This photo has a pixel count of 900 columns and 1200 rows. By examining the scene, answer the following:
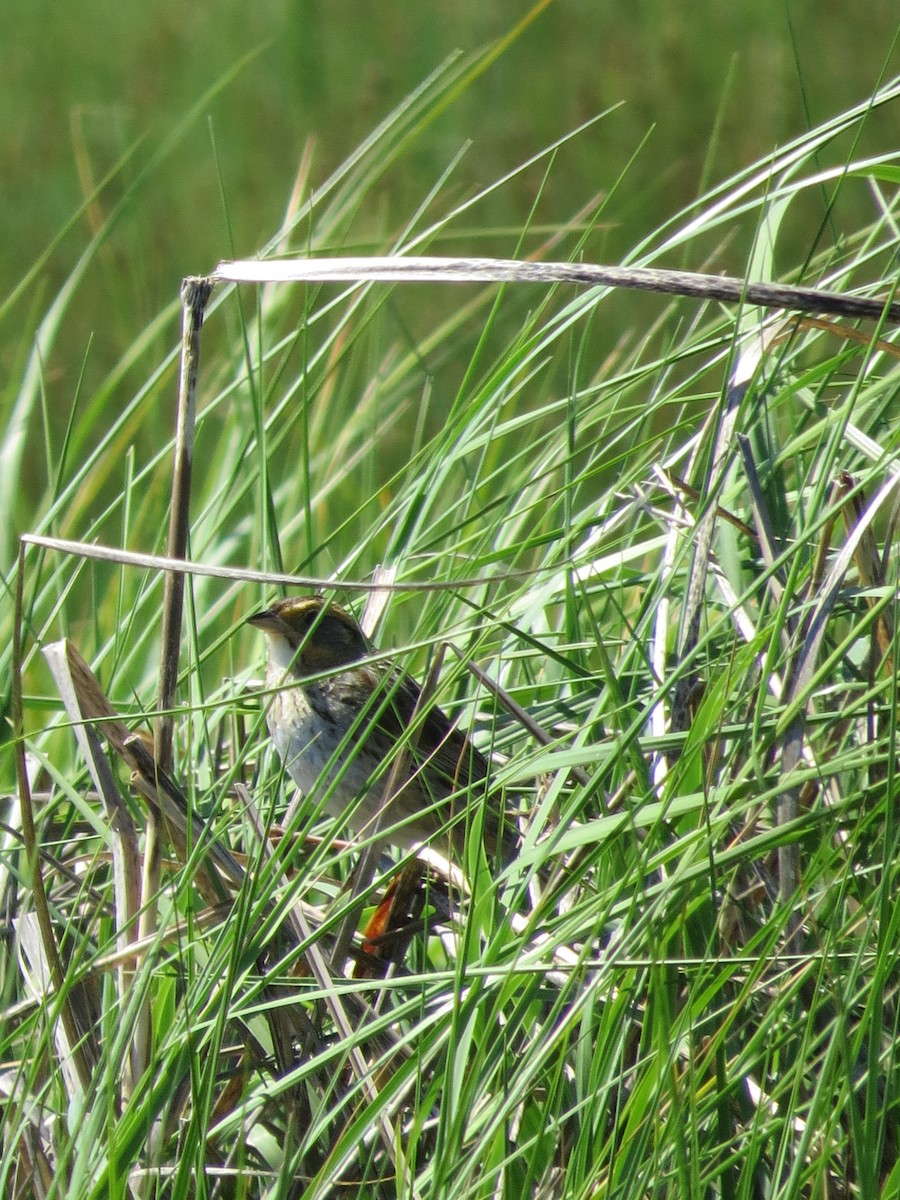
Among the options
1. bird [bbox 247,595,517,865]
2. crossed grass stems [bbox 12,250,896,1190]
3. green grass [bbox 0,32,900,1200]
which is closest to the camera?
green grass [bbox 0,32,900,1200]

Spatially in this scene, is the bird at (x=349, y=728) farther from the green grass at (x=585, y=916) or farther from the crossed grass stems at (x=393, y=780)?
the crossed grass stems at (x=393, y=780)

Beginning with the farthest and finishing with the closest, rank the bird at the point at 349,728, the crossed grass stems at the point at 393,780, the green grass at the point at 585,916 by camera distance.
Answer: the bird at the point at 349,728 < the crossed grass stems at the point at 393,780 < the green grass at the point at 585,916

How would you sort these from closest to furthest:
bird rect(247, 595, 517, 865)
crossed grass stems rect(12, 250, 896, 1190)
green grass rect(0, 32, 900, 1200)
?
green grass rect(0, 32, 900, 1200) → crossed grass stems rect(12, 250, 896, 1190) → bird rect(247, 595, 517, 865)

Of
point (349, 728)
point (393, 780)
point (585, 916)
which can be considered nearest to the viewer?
point (585, 916)

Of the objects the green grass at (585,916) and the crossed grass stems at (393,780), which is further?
the crossed grass stems at (393,780)

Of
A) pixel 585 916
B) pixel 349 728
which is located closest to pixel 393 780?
pixel 585 916

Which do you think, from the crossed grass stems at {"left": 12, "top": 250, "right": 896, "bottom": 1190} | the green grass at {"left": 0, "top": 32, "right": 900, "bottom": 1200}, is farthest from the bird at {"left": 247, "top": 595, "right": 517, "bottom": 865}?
the crossed grass stems at {"left": 12, "top": 250, "right": 896, "bottom": 1190}

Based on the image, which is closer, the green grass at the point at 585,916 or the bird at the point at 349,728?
the green grass at the point at 585,916

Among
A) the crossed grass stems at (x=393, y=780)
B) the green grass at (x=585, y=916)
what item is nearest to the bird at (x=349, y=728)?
the green grass at (x=585, y=916)

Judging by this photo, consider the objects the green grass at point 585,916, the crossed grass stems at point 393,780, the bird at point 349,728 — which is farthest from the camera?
the bird at point 349,728

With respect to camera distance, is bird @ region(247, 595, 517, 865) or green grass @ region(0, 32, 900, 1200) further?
bird @ region(247, 595, 517, 865)

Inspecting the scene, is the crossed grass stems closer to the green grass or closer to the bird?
the green grass

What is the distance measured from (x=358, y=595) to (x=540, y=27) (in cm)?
926

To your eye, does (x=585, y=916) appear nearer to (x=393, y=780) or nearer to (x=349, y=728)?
(x=393, y=780)
